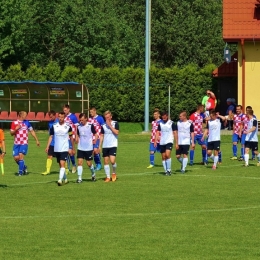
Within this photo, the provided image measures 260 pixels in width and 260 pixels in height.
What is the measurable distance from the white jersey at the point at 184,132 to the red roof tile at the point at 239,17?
20.5 m

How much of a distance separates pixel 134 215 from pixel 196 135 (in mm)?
14372

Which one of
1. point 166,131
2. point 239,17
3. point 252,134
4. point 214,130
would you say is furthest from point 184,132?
point 239,17

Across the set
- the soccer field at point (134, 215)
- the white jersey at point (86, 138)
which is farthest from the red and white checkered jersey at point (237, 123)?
the white jersey at point (86, 138)

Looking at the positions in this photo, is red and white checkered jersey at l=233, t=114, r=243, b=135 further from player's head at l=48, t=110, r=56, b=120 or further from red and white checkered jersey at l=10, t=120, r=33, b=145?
red and white checkered jersey at l=10, t=120, r=33, b=145

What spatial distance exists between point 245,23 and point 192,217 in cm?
3173

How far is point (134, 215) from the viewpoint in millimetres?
19000

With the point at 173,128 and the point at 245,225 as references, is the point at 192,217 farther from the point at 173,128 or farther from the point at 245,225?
the point at 173,128

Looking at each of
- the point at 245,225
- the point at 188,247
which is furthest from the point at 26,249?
the point at 245,225

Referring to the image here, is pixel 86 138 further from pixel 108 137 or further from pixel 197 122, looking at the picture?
pixel 197 122

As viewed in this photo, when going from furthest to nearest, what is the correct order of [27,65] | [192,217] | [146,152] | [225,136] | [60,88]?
[27,65] → [60,88] → [225,136] → [146,152] → [192,217]

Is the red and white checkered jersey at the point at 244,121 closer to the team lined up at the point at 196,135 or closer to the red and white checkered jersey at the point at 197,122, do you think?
the team lined up at the point at 196,135

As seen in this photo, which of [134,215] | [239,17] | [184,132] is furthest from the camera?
[239,17]

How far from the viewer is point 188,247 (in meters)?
15.3

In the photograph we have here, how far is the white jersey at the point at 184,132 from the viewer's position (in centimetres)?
2900
